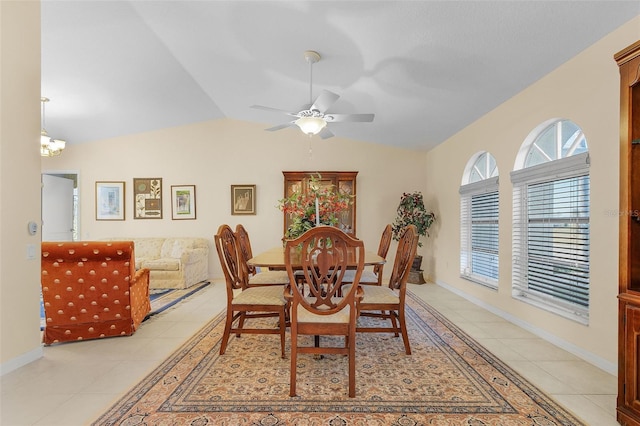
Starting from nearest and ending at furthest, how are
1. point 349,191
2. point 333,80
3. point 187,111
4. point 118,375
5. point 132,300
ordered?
point 118,375 → point 132,300 → point 333,80 → point 187,111 → point 349,191

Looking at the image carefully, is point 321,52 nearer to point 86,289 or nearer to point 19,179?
point 19,179

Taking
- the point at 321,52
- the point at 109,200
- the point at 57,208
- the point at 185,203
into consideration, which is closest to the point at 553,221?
the point at 321,52

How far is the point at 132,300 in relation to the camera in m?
2.83

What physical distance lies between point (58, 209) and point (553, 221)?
8.29 metres

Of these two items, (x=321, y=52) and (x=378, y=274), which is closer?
Answer: (x=321, y=52)

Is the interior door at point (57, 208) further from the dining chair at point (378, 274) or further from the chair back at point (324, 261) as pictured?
the chair back at point (324, 261)

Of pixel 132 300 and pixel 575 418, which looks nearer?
pixel 575 418

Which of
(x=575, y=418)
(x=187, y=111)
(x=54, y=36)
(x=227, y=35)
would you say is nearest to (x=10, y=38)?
(x=54, y=36)

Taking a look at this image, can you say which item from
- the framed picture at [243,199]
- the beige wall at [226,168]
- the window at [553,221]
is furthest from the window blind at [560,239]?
the framed picture at [243,199]

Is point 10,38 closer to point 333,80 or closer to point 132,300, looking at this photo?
point 132,300

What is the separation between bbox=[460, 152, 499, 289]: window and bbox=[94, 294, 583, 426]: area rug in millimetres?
1621

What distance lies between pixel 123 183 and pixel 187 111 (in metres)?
2.07

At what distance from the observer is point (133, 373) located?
2145mm

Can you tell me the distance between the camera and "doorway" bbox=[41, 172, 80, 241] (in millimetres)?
5816
